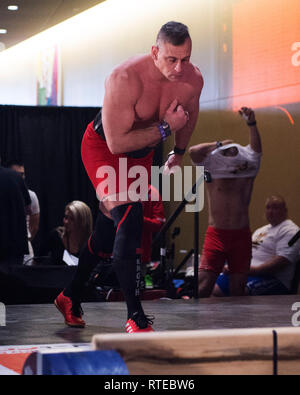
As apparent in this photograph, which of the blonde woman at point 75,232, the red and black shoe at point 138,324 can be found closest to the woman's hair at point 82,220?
the blonde woman at point 75,232

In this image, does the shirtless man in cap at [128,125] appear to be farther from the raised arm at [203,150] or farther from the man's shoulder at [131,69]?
the raised arm at [203,150]

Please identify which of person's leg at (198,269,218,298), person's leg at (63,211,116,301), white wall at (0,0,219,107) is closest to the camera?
person's leg at (63,211,116,301)

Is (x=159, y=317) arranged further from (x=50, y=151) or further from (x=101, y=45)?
(x=50, y=151)

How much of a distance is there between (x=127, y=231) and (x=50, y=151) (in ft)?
20.9

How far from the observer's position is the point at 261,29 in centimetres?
583

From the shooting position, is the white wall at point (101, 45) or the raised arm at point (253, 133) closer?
the raised arm at point (253, 133)

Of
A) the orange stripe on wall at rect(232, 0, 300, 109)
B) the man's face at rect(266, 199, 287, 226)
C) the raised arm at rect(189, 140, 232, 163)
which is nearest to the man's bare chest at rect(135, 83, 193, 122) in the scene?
the raised arm at rect(189, 140, 232, 163)

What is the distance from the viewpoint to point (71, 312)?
10.1 ft

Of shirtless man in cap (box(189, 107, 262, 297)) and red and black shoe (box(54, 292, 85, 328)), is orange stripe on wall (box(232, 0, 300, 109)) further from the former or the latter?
red and black shoe (box(54, 292, 85, 328))

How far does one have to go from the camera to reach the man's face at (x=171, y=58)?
3023mm

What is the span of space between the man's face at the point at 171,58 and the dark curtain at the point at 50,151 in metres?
5.77

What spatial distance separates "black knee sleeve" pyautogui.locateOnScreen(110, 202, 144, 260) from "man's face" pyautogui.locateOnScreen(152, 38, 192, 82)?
2.10 feet

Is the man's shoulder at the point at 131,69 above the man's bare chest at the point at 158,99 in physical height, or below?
above

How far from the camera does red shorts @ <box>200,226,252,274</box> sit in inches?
186
